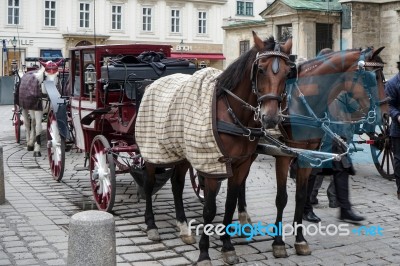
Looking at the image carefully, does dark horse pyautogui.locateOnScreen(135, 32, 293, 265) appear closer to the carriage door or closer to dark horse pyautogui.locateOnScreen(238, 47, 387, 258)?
dark horse pyautogui.locateOnScreen(238, 47, 387, 258)

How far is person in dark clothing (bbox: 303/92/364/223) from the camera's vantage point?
6117 mm

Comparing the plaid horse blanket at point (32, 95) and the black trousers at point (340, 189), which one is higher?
the plaid horse blanket at point (32, 95)

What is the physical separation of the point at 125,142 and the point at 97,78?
909 millimetres

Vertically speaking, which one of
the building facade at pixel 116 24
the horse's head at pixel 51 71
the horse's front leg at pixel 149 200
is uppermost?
the building facade at pixel 116 24

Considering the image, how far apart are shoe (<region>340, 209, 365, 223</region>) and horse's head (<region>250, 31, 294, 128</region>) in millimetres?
2528

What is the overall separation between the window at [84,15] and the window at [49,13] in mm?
1899

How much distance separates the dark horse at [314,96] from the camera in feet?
18.8

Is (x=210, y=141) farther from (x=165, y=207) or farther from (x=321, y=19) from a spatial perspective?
(x=321, y=19)

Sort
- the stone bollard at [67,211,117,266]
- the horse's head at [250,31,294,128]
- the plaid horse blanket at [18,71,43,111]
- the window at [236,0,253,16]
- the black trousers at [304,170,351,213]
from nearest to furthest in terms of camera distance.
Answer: the stone bollard at [67,211,117,266] → the horse's head at [250,31,294,128] → the black trousers at [304,170,351,213] → the plaid horse blanket at [18,71,43,111] → the window at [236,0,253,16]

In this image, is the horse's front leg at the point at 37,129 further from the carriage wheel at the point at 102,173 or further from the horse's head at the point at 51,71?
the carriage wheel at the point at 102,173

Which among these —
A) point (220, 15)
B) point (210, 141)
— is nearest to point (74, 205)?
point (210, 141)

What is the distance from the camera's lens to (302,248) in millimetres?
5578

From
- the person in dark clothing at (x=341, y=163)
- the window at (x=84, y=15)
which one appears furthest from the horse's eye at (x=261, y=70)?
the window at (x=84, y=15)

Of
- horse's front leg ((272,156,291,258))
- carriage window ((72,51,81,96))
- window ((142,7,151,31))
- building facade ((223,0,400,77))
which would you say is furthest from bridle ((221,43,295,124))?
window ((142,7,151,31))
